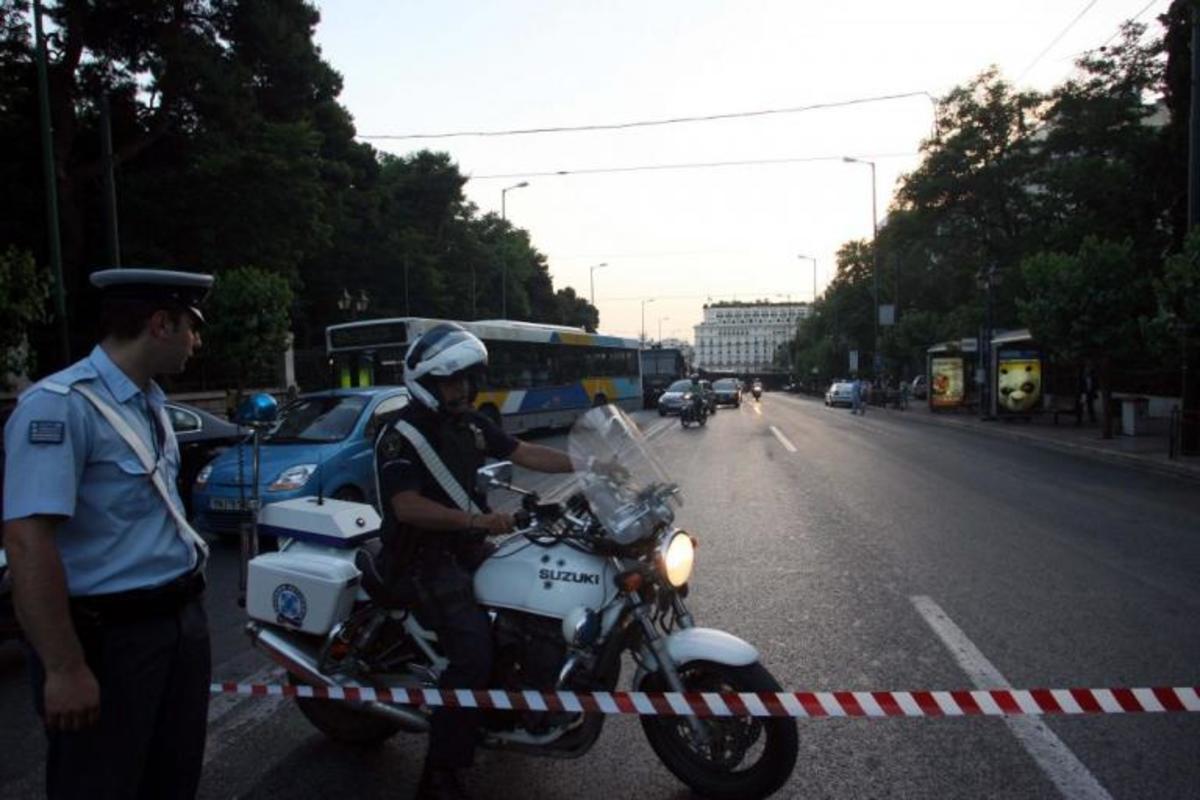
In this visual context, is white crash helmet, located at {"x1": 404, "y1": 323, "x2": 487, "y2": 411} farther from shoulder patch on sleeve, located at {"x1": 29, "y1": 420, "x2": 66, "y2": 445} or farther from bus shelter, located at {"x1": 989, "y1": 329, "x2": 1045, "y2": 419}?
bus shelter, located at {"x1": 989, "y1": 329, "x2": 1045, "y2": 419}

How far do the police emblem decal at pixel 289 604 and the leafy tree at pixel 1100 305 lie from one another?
2225cm

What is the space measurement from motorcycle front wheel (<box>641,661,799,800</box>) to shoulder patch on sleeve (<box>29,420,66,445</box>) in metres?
2.18

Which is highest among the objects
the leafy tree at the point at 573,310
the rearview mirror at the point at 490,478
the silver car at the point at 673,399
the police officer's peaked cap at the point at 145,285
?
the leafy tree at the point at 573,310

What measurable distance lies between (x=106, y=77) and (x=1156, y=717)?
2922 cm

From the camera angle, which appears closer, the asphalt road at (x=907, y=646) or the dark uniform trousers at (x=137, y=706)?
the dark uniform trousers at (x=137, y=706)

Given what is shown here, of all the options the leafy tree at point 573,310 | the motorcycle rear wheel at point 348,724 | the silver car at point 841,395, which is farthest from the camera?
the leafy tree at point 573,310

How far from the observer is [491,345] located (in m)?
21.8

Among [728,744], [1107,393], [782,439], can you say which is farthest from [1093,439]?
[728,744]

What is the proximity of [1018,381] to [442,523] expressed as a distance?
3013cm

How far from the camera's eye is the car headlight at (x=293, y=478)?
8695 millimetres

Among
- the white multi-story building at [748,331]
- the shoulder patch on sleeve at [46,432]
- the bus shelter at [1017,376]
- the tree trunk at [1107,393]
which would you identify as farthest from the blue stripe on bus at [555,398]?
the white multi-story building at [748,331]

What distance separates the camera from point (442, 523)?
128 inches

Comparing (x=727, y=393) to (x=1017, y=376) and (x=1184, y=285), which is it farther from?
(x=1184, y=285)

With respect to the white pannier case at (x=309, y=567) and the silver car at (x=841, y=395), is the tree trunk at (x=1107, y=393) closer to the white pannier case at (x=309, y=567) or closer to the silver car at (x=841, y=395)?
the white pannier case at (x=309, y=567)
